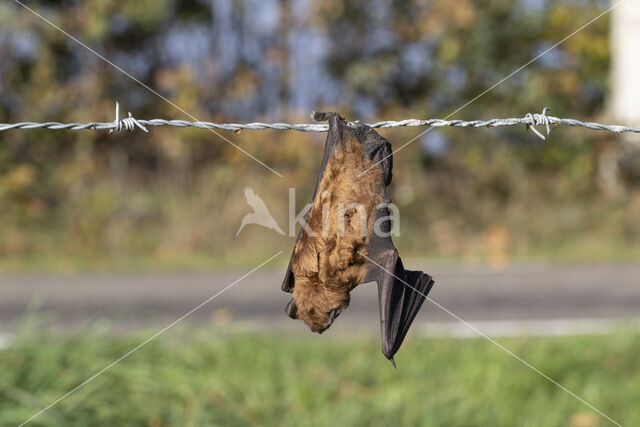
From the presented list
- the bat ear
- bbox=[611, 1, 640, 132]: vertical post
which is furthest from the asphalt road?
bbox=[611, 1, 640, 132]: vertical post

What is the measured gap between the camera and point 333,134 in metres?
1.67

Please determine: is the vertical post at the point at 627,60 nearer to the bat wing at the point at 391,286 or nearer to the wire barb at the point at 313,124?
the wire barb at the point at 313,124

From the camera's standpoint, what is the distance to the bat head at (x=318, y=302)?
162 cm

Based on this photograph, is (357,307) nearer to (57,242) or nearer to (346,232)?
(57,242)

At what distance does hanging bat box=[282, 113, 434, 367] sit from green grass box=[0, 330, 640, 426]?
233 centimetres

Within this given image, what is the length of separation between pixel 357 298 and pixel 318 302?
8.14 meters

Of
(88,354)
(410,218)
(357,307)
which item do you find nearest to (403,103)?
(410,218)

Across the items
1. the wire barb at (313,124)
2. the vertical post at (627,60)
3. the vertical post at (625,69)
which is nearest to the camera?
the wire barb at (313,124)

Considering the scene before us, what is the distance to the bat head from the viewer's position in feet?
5.32

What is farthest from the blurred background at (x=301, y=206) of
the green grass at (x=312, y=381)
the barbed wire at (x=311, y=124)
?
the barbed wire at (x=311, y=124)

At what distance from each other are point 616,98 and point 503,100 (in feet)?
10.7

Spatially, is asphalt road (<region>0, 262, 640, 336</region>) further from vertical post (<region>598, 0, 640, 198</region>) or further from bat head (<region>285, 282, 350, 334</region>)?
bat head (<region>285, 282, 350, 334</region>)

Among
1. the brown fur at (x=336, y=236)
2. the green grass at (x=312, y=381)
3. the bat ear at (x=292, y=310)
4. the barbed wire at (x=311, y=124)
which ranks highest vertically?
the barbed wire at (x=311, y=124)

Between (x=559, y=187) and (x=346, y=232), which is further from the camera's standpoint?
(x=559, y=187)
